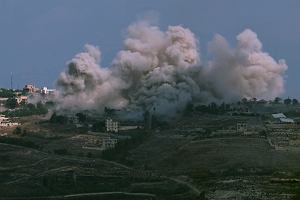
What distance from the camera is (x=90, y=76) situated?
10756cm

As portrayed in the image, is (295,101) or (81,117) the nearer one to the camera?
(81,117)

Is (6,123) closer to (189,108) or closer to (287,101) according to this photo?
(189,108)

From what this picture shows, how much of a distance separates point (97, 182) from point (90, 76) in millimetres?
48810

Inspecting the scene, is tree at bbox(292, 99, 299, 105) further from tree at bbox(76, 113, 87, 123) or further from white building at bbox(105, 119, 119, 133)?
white building at bbox(105, 119, 119, 133)

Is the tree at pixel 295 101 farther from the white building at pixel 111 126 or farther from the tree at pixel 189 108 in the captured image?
the white building at pixel 111 126

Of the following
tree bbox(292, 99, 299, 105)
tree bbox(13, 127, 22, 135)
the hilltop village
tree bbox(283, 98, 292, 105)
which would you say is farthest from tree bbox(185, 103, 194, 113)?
tree bbox(292, 99, 299, 105)

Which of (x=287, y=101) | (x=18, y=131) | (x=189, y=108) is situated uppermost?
(x=287, y=101)

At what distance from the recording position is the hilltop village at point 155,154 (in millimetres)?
55531

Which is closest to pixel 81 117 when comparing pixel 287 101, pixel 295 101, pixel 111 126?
pixel 111 126

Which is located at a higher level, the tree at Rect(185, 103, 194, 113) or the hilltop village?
the tree at Rect(185, 103, 194, 113)

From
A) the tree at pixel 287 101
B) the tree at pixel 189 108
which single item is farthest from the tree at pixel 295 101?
the tree at pixel 189 108

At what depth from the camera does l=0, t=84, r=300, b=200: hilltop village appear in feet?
182

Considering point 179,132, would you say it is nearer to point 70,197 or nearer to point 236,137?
point 236,137

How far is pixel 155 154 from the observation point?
72062mm
